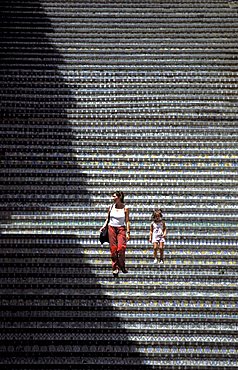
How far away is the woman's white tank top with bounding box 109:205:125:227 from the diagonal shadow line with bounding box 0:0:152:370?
6.19 ft

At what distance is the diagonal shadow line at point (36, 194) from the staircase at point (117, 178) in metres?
0.02

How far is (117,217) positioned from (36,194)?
8.91ft

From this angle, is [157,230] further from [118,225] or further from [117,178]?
[117,178]

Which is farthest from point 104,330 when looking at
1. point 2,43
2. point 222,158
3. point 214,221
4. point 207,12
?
point 207,12

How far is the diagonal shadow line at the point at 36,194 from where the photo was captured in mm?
8242

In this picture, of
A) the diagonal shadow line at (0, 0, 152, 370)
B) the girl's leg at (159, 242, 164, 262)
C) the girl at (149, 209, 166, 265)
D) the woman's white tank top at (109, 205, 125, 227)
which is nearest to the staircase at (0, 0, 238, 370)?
the diagonal shadow line at (0, 0, 152, 370)

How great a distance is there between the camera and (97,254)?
8.88m

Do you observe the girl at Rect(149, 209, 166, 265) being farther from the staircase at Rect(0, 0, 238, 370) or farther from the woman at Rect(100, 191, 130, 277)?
the staircase at Rect(0, 0, 238, 370)

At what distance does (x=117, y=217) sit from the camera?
695cm

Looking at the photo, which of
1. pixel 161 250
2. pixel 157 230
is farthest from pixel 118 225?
pixel 161 250

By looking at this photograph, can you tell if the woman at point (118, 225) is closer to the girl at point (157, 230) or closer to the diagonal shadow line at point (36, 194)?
the girl at point (157, 230)

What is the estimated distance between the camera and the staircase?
8.31 metres

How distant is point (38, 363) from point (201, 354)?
1978 mm

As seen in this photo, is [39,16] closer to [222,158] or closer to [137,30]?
[137,30]
